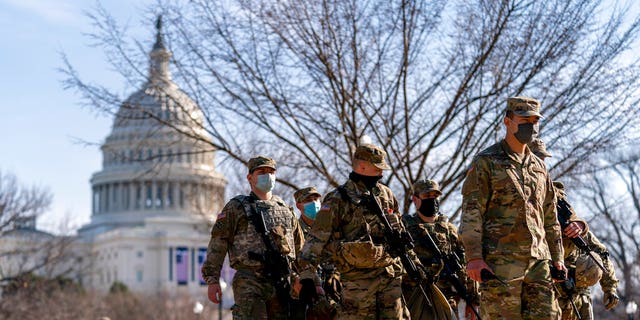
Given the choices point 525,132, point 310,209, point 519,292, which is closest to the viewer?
point 519,292

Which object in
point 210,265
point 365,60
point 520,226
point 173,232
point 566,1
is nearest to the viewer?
point 520,226

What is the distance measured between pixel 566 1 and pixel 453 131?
7.87ft

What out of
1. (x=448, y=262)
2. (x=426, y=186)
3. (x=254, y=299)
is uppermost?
(x=426, y=186)

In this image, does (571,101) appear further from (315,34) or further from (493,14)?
(315,34)

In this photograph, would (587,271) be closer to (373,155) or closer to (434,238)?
(434,238)

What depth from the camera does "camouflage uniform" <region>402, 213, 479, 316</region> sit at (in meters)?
11.8

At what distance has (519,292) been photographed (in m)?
8.95

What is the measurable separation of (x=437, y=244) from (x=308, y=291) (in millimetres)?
1747

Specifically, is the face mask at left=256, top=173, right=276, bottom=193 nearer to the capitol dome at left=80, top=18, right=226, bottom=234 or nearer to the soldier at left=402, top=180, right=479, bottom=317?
the soldier at left=402, top=180, right=479, bottom=317

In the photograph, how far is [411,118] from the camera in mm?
17656

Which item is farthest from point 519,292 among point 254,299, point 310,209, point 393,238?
point 310,209

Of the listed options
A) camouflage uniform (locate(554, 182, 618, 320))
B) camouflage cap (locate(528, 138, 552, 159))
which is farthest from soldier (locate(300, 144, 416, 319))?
camouflage uniform (locate(554, 182, 618, 320))

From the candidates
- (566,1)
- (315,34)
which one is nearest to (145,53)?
(315,34)

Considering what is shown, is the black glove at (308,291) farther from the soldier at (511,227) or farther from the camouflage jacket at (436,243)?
the soldier at (511,227)
